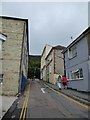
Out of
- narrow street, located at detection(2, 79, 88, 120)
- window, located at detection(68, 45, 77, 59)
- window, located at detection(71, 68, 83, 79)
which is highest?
window, located at detection(68, 45, 77, 59)

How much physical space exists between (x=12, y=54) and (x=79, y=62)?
723cm

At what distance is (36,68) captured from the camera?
8962cm

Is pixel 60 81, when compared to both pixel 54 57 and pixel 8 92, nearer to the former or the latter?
pixel 8 92

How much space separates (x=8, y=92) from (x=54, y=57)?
79.3 feet

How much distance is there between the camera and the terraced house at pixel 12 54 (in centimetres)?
2386

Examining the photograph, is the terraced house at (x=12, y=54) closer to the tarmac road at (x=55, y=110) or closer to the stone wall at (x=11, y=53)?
the stone wall at (x=11, y=53)

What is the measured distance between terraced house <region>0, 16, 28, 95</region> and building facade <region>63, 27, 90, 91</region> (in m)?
6.31

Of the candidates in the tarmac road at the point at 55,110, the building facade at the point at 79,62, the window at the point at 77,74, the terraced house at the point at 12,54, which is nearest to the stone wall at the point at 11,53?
the terraced house at the point at 12,54

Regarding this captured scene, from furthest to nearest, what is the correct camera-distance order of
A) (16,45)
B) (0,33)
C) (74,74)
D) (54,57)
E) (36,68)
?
(36,68), (54,57), (74,74), (16,45), (0,33)

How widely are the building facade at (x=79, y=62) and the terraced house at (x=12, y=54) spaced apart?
631 cm

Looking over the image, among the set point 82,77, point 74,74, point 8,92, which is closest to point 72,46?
point 74,74

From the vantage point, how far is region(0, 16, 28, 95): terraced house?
23859 mm

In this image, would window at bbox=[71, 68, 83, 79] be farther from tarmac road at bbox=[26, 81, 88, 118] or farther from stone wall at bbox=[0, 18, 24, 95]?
tarmac road at bbox=[26, 81, 88, 118]

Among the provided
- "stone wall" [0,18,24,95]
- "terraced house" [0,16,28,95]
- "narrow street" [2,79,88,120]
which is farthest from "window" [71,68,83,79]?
"narrow street" [2,79,88,120]
